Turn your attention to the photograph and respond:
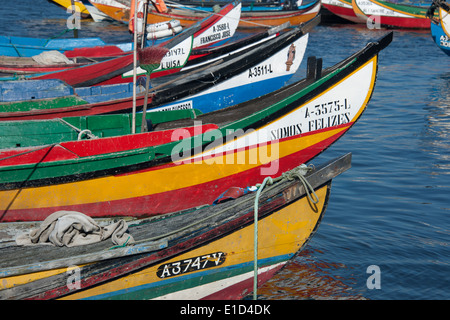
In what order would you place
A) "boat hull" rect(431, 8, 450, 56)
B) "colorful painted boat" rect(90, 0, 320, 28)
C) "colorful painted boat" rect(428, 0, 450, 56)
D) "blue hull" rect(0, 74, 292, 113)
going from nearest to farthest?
"blue hull" rect(0, 74, 292, 113), "colorful painted boat" rect(428, 0, 450, 56), "boat hull" rect(431, 8, 450, 56), "colorful painted boat" rect(90, 0, 320, 28)

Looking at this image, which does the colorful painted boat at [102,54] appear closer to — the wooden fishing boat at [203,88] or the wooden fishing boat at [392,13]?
the wooden fishing boat at [203,88]

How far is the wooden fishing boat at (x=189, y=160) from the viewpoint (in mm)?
8078

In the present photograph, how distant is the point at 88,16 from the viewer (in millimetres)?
32531

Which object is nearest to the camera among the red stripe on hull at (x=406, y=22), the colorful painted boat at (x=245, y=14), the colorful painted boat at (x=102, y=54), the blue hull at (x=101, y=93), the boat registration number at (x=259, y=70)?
the blue hull at (x=101, y=93)

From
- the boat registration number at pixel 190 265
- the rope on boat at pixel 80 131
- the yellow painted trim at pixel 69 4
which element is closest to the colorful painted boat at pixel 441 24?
the rope on boat at pixel 80 131

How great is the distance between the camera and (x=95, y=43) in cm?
1931

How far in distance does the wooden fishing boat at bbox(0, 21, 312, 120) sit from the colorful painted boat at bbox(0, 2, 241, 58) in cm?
435

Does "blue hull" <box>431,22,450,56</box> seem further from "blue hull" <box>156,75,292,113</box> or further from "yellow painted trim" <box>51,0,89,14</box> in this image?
"yellow painted trim" <box>51,0,89,14</box>

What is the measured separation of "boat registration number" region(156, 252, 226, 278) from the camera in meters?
6.06

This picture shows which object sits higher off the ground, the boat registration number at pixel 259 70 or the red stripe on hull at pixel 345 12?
the boat registration number at pixel 259 70

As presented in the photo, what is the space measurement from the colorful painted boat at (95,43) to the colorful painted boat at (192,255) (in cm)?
1021

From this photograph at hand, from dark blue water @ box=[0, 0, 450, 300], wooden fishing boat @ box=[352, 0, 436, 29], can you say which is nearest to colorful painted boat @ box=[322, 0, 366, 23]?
wooden fishing boat @ box=[352, 0, 436, 29]

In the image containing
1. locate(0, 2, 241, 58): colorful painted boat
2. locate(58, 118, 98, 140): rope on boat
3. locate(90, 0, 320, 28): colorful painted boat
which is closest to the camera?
locate(58, 118, 98, 140): rope on boat

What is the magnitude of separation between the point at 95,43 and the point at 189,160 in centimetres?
1184
